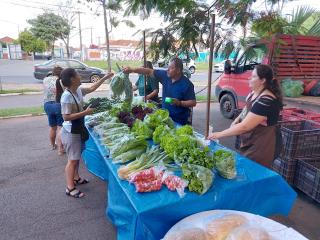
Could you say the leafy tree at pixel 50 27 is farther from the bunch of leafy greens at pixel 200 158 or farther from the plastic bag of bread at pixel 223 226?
the plastic bag of bread at pixel 223 226

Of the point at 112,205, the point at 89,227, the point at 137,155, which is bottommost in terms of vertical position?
the point at 89,227

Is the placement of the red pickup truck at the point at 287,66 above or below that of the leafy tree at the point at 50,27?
below

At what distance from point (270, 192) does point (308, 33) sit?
5755 millimetres

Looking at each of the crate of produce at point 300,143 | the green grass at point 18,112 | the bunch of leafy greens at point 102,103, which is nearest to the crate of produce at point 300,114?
the crate of produce at point 300,143

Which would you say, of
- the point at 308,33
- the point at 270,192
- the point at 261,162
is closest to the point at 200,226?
the point at 270,192

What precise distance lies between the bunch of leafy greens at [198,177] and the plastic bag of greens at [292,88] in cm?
496

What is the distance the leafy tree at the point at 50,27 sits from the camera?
31766mm

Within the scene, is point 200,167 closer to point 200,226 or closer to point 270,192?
point 200,226

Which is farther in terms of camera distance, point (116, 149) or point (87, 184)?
point (87, 184)

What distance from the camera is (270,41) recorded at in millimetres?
3432

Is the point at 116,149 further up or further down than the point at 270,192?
further up

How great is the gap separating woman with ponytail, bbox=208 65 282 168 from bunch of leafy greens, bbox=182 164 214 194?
0.64 meters

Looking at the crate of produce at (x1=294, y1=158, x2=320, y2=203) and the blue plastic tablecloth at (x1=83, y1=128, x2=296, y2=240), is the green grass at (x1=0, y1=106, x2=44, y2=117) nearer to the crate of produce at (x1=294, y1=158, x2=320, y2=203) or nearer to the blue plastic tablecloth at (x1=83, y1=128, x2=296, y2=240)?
the blue plastic tablecloth at (x1=83, y1=128, x2=296, y2=240)

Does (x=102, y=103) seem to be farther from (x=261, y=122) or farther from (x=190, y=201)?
(x=190, y=201)
